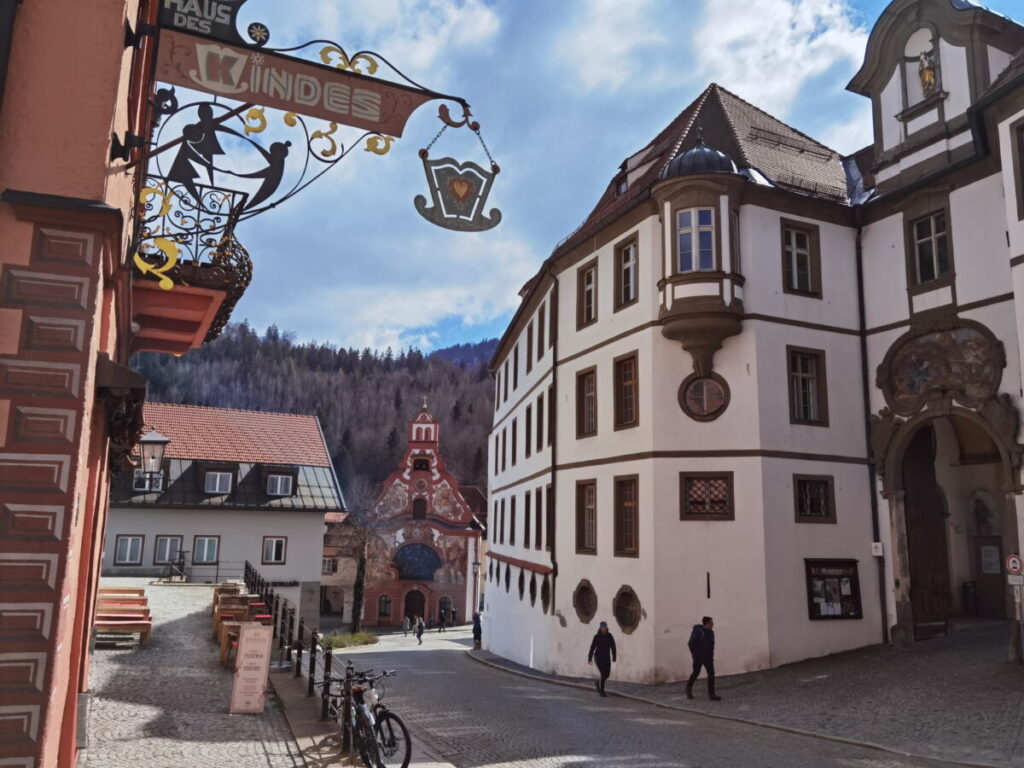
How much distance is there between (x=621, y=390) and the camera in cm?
2064

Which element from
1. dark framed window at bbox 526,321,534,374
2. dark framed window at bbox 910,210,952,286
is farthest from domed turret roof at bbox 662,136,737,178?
dark framed window at bbox 526,321,534,374

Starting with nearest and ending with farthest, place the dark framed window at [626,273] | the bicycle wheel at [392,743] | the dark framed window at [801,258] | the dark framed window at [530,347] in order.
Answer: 1. the bicycle wheel at [392,743]
2. the dark framed window at [801,258]
3. the dark framed window at [626,273]
4. the dark framed window at [530,347]

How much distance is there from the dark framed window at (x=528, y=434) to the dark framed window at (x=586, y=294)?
586 cm

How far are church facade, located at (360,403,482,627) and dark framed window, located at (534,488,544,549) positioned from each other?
2941 centimetres

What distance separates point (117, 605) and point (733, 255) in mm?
15826

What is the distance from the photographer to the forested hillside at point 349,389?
113881 millimetres

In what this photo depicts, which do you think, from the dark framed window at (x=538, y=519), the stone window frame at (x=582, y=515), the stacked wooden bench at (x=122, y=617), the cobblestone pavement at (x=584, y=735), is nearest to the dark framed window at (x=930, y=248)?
the stone window frame at (x=582, y=515)

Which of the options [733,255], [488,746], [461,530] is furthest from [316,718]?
[461,530]

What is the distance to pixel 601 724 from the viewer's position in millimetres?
12742

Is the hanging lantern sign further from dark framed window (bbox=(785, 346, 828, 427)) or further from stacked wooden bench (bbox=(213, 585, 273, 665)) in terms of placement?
dark framed window (bbox=(785, 346, 828, 427))

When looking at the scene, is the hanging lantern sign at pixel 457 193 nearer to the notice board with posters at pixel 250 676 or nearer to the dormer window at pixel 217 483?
the notice board with posters at pixel 250 676

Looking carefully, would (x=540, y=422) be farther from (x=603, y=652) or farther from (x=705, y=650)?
(x=705, y=650)

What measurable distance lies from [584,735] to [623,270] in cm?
1271

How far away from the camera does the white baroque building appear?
58.2 feet
